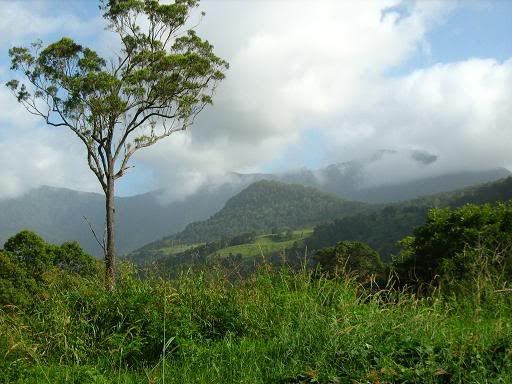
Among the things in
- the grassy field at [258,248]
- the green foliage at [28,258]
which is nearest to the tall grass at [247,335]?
the grassy field at [258,248]

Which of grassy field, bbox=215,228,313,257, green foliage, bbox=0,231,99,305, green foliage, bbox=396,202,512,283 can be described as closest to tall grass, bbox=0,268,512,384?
grassy field, bbox=215,228,313,257

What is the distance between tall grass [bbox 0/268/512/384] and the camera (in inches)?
170

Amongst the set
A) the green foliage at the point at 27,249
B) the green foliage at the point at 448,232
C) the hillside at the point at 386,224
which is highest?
the green foliage at the point at 27,249

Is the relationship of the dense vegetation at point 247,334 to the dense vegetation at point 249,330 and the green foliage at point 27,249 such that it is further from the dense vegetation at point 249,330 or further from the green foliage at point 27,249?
the green foliage at point 27,249

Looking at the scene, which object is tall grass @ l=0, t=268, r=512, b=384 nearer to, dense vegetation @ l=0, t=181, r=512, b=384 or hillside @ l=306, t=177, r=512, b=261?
dense vegetation @ l=0, t=181, r=512, b=384

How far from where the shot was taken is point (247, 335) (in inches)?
247

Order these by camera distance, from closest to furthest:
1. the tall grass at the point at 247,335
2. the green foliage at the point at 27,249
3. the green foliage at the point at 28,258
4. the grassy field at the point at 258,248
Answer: the tall grass at the point at 247,335
the grassy field at the point at 258,248
the green foliage at the point at 28,258
the green foliage at the point at 27,249

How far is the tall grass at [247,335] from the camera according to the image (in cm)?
432

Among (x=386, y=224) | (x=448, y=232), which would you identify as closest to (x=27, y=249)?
(x=448, y=232)

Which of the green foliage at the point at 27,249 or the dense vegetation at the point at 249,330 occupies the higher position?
the green foliage at the point at 27,249

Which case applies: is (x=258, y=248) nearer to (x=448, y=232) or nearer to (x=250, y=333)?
(x=250, y=333)

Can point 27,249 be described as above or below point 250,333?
above

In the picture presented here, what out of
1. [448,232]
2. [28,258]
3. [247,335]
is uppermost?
[28,258]

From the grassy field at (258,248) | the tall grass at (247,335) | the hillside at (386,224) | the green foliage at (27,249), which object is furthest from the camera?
the hillside at (386,224)
